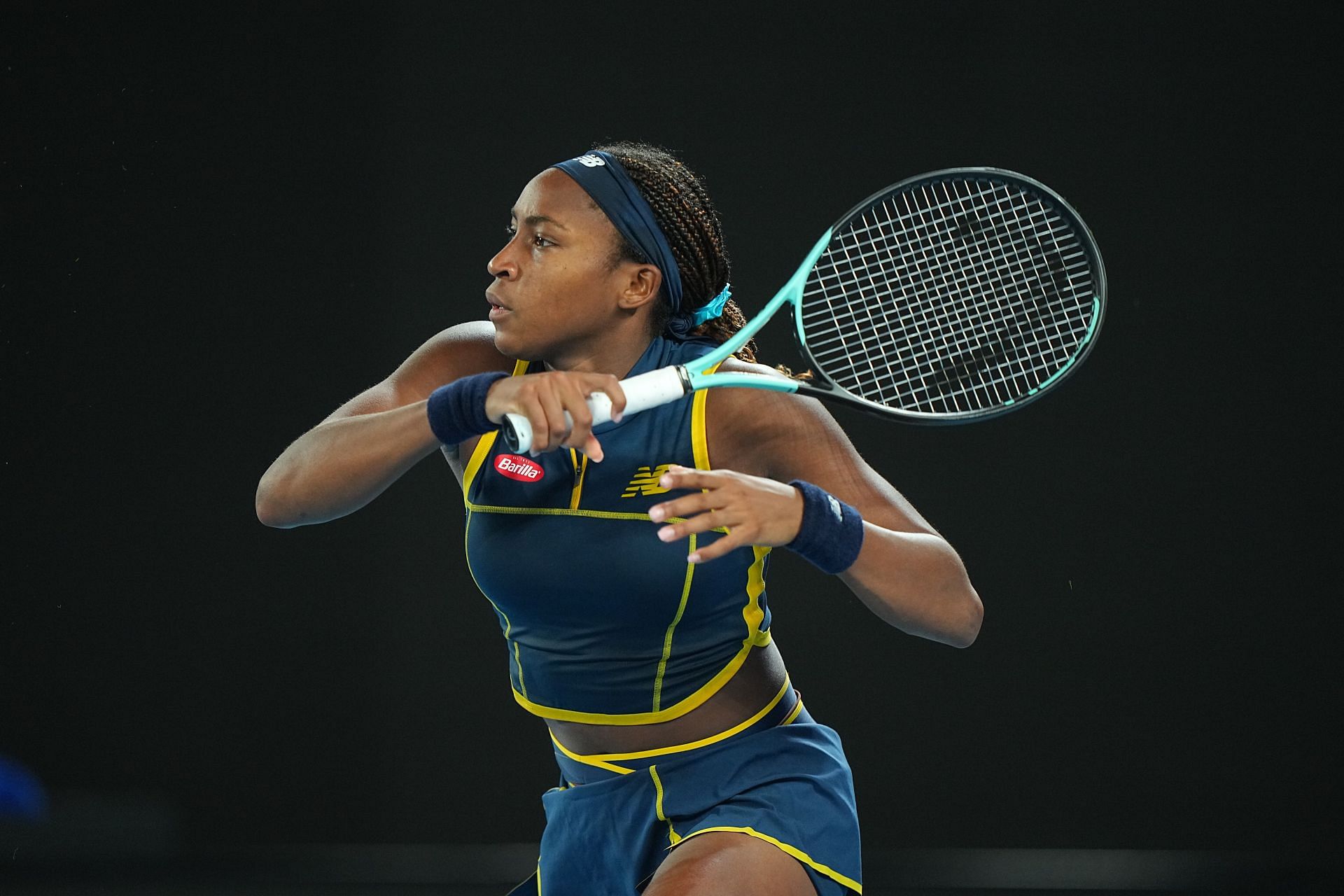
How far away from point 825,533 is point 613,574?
0.37 meters

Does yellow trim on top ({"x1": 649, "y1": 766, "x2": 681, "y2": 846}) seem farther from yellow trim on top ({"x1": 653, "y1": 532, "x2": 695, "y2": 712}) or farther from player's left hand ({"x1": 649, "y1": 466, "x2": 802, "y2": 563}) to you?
player's left hand ({"x1": 649, "y1": 466, "x2": 802, "y2": 563})

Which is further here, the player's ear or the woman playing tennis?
the player's ear

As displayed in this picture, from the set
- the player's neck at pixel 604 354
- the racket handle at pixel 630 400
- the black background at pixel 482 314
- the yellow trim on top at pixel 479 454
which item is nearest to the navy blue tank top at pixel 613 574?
the yellow trim on top at pixel 479 454

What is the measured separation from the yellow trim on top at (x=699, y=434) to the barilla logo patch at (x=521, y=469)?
0.65 ft

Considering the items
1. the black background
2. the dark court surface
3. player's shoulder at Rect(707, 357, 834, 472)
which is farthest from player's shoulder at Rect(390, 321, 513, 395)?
the dark court surface

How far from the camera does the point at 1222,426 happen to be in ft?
12.6

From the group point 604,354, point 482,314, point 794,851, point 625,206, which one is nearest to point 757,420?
point 604,354

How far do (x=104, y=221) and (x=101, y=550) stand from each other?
857 millimetres

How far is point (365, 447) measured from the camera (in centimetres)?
173

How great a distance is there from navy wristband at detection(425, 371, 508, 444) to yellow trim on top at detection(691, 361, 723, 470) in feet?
1.11

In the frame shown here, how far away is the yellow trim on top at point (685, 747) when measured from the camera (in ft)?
6.27

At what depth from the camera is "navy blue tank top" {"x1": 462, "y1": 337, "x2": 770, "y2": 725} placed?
186cm

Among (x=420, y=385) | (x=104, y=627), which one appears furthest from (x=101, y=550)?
(x=420, y=385)

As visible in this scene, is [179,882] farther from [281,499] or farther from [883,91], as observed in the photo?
[883,91]
